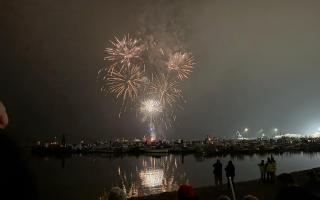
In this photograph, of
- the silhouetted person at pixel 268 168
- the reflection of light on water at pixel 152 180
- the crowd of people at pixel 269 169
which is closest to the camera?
the crowd of people at pixel 269 169

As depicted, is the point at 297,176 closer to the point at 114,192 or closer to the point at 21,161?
the point at 114,192

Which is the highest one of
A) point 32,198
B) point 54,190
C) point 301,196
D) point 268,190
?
point 32,198

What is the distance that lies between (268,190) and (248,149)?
282 feet

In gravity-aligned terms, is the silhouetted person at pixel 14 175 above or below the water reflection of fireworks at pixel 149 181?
above

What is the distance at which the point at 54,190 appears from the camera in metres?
36.9

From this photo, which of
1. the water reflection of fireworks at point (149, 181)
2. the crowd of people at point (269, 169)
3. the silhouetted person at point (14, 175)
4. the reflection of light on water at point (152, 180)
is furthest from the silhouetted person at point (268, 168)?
the silhouetted person at point (14, 175)

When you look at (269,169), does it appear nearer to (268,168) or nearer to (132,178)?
(268,168)

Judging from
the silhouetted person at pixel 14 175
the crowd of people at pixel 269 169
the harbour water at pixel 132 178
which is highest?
the silhouetted person at pixel 14 175

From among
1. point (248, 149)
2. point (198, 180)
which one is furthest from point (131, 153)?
point (198, 180)

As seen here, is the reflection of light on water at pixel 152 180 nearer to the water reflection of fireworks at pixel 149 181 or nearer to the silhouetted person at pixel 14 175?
the water reflection of fireworks at pixel 149 181

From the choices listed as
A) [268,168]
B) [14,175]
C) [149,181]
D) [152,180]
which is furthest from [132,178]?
[14,175]

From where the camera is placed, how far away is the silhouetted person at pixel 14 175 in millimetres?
1593

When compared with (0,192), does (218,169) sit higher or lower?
lower

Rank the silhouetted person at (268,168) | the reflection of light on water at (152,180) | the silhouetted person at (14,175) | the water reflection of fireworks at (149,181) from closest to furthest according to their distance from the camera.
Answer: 1. the silhouetted person at (14,175)
2. the silhouetted person at (268,168)
3. the water reflection of fireworks at (149,181)
4. the reflection of light on water at (152,180)
